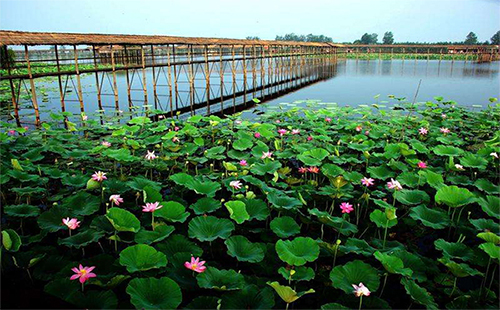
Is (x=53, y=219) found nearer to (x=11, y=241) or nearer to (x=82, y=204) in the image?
(x=82, y=204)

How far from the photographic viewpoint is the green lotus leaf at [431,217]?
230 centimetres

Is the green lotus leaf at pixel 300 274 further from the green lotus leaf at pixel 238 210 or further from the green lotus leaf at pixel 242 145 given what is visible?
the green lotus leaf at pixel 242 145

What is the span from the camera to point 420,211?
2.43m

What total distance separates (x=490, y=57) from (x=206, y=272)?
150ft

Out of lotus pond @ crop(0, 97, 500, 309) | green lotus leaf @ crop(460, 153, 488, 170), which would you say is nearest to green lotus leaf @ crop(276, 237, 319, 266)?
lotus pond @ crop(0, 97, 500, 309)

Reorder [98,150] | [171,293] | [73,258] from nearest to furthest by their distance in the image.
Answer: [171,293] → [73,258] → [98,150]

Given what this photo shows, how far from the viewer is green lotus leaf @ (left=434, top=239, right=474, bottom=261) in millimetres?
2039

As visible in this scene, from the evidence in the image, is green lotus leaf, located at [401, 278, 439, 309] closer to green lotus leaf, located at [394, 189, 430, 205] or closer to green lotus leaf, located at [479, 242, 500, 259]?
green lotus leaf, located at [479, 242, 500, 259]

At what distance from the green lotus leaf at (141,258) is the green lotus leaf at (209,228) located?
0.33 m

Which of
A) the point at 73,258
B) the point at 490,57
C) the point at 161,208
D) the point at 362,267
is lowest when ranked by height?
the point at 73,258

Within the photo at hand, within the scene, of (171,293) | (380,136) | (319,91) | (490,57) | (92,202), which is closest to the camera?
(171,293)

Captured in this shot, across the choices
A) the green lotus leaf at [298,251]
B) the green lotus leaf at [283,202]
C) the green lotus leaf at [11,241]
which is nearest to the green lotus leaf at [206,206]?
the green lotus leaf at [283,202]

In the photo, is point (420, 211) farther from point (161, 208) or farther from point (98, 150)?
point (98, 150)

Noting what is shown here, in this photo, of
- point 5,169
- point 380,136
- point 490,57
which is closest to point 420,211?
point 380,136
